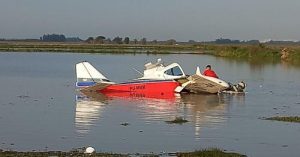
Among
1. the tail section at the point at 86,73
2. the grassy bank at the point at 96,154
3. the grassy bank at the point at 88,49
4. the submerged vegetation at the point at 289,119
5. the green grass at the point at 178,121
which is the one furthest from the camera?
the grassy bank at the point at 88,49

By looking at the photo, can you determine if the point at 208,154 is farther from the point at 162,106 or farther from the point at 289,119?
the point at 162,106

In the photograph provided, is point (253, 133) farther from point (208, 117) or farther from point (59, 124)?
point (59, 124)

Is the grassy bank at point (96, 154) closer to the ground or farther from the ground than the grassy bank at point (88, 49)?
closer to the ground

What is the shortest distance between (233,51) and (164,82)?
6543 centimetres

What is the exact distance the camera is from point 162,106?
79.6 feet

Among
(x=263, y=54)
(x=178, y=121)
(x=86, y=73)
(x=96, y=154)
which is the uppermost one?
(x=86, y=73)

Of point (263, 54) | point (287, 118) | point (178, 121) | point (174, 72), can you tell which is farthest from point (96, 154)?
point (263, 54)

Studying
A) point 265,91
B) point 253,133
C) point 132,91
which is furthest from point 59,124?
point 265,91

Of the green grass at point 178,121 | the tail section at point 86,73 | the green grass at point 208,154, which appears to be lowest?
the green grass at point 178,121

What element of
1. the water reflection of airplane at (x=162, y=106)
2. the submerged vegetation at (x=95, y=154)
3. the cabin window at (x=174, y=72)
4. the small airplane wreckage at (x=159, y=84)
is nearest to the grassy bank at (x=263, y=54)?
the cabin window at (x=174, y=72)

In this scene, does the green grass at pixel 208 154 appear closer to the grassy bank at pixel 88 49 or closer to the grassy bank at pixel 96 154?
the grassy bank at pixel 96 154

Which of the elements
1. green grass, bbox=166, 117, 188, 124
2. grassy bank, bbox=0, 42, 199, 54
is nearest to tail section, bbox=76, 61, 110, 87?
green grass, bbox=166, 117, 188, 124

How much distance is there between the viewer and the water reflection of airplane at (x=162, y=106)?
64.2ft

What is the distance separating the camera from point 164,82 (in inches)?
1208
